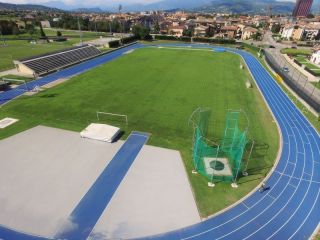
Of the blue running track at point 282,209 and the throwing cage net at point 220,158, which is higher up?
Result: the throwing cage net at point 220,158

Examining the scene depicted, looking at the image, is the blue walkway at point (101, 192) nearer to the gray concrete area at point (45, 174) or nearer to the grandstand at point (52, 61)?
the gray concrete area at point (45, 174)

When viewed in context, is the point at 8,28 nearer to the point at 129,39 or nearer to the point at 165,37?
the point at 129,39

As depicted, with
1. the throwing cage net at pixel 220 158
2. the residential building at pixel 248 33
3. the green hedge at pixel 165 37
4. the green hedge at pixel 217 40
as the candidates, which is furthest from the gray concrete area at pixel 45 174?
the residential building at pixel 248 33

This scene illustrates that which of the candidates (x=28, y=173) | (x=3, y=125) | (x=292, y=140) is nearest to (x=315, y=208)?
(x=292, y=140)

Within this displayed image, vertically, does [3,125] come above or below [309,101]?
below

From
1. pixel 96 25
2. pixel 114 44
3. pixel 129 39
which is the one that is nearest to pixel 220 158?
pixel 114 44

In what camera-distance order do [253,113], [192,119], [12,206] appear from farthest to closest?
[253,113] → [192,119] → [12,206]

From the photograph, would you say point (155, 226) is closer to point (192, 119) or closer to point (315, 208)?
point (315, 208)
